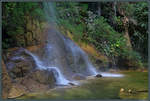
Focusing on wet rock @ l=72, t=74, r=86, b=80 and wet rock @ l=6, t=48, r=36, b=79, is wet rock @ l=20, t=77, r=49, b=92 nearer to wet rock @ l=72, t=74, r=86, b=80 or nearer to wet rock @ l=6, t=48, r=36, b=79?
wet rock @ l=6, t=48, r=36, b=79

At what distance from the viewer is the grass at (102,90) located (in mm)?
3230

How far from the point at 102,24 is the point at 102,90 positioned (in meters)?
1.28

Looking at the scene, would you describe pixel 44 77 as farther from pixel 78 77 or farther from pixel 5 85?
pixel 5 85

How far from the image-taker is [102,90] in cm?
346

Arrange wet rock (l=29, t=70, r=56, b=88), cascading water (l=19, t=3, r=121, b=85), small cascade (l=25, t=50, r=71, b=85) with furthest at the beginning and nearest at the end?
cascading water (l=19, t=3, r=121, b=85), small cascade (l=25, t=50, r=71, b=85), wet rock (l=29, t=70, r=56, b=88)

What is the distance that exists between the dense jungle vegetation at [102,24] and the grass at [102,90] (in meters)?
0.55

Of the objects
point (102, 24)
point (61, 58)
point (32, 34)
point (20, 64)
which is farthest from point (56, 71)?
point (102, 24)

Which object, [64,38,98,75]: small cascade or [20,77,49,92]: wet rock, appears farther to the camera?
[64,38,98,75]: small cascade

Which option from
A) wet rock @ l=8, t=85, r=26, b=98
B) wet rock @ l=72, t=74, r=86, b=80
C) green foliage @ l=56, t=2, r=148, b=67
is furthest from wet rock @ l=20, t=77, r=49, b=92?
green foliage @ l=56, t=2, r=148, b=67

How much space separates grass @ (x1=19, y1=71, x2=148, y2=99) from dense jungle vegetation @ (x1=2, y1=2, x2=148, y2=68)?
1.81 ft

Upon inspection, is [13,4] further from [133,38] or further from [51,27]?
[133,38]

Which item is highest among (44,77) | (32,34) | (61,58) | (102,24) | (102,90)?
(102,24)

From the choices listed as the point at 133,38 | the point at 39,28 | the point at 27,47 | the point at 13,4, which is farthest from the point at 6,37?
the point at 133,38

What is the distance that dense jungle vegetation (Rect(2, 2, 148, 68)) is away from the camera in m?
3.79
